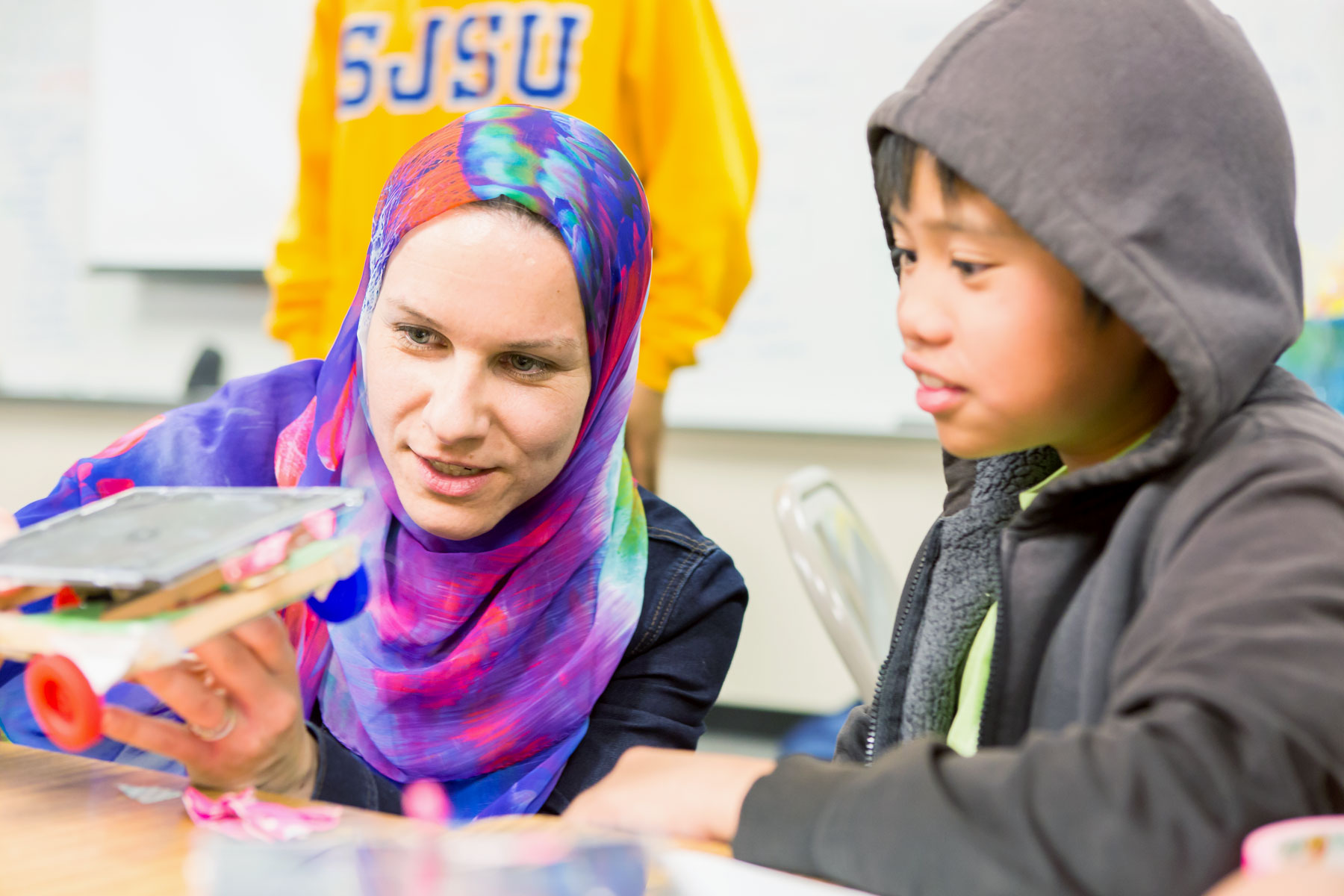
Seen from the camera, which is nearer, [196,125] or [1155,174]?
[1155,174]

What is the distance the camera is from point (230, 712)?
2.23ft

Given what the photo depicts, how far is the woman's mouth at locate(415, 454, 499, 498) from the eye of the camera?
2.91 ft

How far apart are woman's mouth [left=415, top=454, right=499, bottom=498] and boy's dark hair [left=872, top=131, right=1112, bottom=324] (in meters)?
0.37

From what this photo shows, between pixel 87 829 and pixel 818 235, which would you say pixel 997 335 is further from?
pixel 818 235

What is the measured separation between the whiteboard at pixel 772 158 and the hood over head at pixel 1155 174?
1.71m

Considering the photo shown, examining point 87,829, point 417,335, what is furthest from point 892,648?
point 87,829

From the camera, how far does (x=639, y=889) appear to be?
50 cm

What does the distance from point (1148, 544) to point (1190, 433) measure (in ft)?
0.21

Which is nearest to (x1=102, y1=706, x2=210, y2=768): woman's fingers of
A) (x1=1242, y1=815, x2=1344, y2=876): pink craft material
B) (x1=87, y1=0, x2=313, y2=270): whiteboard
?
(x1=1242, y1=815, x2=1344, y2=876): pink craft material

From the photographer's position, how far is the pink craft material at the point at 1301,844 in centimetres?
41

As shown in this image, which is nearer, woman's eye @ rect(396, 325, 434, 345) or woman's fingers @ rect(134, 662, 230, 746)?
woman's fingers @ rect(134, 662, 230, 746)

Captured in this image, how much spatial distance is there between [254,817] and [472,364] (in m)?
0.37

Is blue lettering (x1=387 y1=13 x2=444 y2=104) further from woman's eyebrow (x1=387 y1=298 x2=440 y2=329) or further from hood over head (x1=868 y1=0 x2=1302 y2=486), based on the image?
hood over head (x1=868 y1=0 x2=1302 y2=486)

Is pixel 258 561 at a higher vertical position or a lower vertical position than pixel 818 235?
lower
